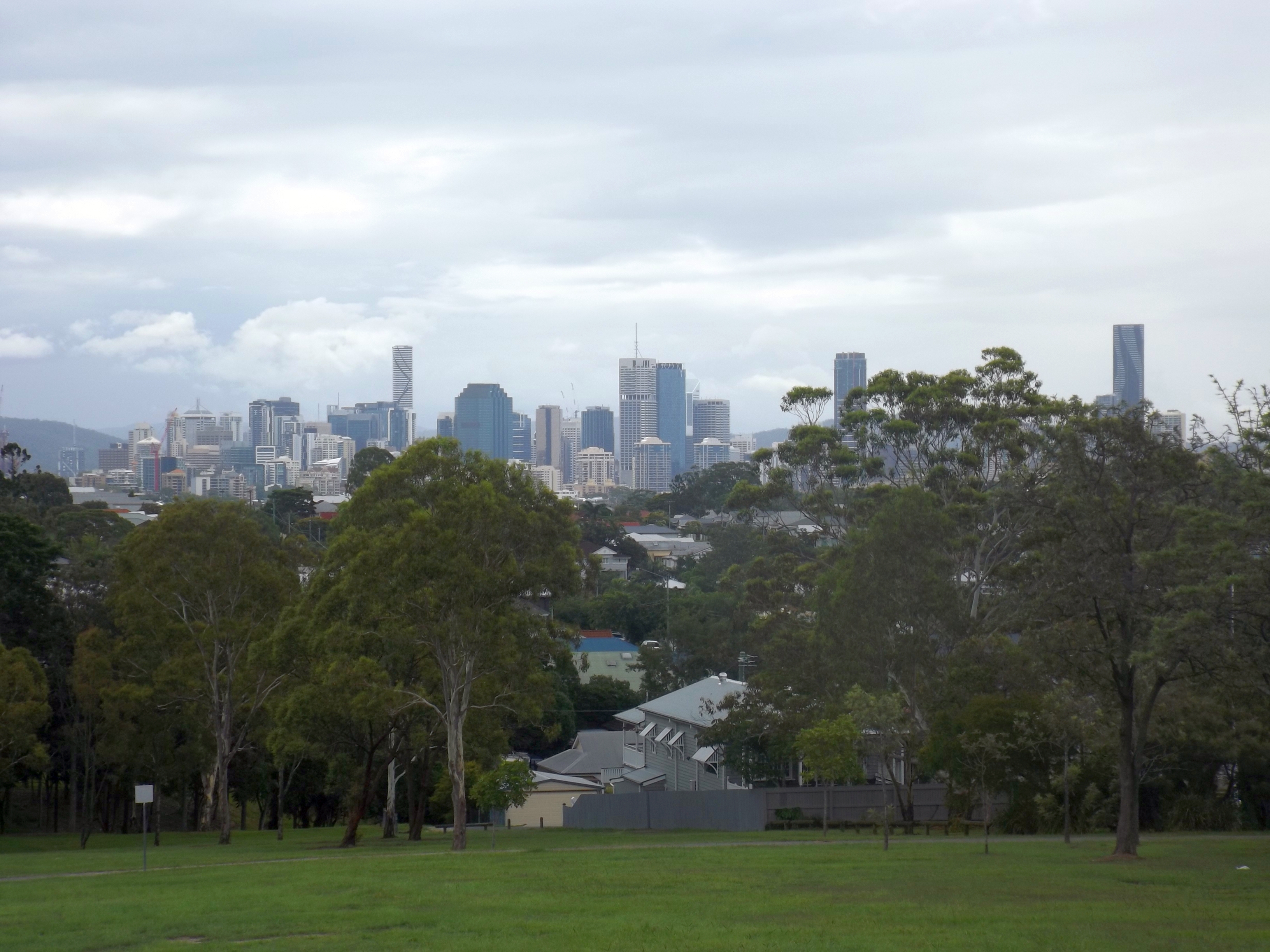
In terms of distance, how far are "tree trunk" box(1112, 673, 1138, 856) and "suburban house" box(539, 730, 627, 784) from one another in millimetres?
36027

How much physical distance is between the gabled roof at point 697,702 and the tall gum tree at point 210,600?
1563 centimetres

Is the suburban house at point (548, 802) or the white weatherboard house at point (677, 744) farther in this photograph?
the suburban house at point (548, 802)

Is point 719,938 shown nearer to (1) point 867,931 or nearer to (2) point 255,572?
(1) point 867,931

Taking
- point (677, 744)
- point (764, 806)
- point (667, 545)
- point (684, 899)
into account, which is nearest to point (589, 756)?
point (677, 744)

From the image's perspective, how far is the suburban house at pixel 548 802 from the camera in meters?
56.6

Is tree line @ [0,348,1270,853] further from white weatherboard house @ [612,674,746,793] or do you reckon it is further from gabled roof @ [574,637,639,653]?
gabled roof @ [574,637,639,653]

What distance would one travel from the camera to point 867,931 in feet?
50.0

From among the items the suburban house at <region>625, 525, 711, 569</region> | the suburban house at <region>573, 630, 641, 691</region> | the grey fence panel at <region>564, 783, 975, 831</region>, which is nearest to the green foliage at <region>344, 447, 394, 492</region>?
the suburban house at <region>573, 630, 641, 691</region>

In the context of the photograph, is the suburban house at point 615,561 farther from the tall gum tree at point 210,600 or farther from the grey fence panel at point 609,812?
the tall gum tree at point 210,600

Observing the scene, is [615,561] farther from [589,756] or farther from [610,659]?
[589,756]

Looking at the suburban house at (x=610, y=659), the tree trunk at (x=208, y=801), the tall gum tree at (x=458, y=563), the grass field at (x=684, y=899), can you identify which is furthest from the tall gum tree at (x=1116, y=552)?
the suburban house at (x=610, y=659)

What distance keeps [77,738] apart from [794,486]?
29.0m

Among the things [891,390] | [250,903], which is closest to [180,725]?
[250,903]

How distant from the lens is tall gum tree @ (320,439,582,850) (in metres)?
30.2
